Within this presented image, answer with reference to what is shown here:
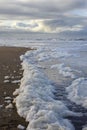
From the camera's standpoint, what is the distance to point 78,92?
10.2 m

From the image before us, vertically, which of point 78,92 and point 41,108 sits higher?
point 41,108

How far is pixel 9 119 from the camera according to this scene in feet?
24.1

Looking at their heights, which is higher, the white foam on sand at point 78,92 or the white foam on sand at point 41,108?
the white foam on sand at point 41,108

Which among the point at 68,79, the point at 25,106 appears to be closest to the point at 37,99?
the point at 25,106

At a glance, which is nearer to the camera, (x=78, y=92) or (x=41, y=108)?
(x=41, y=108)

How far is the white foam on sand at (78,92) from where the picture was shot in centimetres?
912

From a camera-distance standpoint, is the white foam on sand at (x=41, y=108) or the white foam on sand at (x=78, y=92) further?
the white foam on sand at (x=78, y=92)

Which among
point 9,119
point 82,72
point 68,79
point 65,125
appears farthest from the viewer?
point 82,72

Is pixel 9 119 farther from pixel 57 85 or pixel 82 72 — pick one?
pixel 82 72

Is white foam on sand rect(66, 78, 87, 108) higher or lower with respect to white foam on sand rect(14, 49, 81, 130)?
lower

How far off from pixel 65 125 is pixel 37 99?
1892 mm

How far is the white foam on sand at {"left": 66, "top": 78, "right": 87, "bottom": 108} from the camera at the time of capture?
9118mm

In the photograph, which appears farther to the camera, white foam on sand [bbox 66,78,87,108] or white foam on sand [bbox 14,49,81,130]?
white foam on sand [bbox 66,78,87,108]

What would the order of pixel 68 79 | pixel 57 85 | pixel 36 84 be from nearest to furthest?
1. pixel 36 84
2. pixel 57 85
3. pixel 68 79
